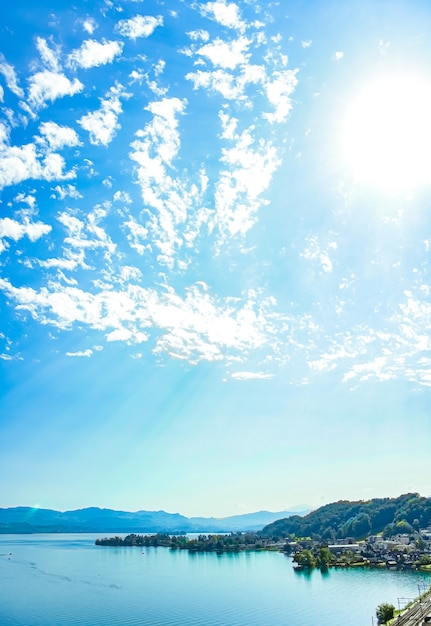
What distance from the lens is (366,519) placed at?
371 feet

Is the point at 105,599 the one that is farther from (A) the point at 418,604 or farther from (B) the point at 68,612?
(A) the point at 418,604

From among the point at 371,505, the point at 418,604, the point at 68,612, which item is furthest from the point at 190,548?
the point at 418,604

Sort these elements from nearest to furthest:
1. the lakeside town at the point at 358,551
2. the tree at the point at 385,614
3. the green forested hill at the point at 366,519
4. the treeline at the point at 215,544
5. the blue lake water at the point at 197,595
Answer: the tree at the point at 385,614 < the blue lake water at the point at 197,595 < the lakeside town at the point at 358,551 < the green forested hill at the point at 366,519 < the treeline at the point at 215,544

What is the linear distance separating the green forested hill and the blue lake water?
45.8 meters

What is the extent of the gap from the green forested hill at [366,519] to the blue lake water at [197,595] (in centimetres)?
4582

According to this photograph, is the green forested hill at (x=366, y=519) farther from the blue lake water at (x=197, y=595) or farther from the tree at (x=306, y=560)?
the blue lake water at (x=197, y=595)

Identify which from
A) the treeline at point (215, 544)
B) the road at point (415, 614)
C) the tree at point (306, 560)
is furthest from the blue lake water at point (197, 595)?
the treeline at point (215, 544)

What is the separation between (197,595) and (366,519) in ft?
261

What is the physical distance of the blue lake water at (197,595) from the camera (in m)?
35.6

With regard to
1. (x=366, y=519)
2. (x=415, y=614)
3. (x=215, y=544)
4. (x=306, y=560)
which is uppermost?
(x=415, y=614)

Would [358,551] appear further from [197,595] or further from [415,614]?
[415,614]

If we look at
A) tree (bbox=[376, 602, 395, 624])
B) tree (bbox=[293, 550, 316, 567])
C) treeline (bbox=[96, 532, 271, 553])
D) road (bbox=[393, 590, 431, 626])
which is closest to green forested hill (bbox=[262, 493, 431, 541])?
treeline (bbox=[96, 532, 271, 553])

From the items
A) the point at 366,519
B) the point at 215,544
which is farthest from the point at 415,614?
the point at 366,519

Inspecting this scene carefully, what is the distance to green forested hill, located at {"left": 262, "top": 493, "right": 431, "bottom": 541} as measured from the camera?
10450 cm
